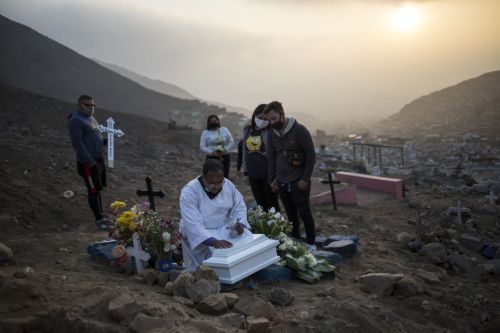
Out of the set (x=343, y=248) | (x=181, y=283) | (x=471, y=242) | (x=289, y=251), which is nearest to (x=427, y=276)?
(x=343, y=248)

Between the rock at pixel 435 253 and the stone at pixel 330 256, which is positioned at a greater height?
the stone at pixel 330 256

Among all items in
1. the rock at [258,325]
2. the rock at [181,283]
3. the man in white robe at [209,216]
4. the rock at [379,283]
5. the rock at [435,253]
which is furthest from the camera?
the rock at [435,253]

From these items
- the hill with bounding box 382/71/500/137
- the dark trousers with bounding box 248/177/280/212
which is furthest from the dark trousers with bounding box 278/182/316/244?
the hill with bounding box 382/71/500/137

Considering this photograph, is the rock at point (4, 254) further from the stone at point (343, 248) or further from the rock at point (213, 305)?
the stone at point (343, 248)

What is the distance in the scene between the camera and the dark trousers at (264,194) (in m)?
6.42

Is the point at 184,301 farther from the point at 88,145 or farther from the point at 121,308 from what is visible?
the point at 88,145

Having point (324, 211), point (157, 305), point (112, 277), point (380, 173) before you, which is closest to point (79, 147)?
point (112, 277)

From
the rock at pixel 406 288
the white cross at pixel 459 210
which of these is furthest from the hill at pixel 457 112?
the rock at pixel 406 288

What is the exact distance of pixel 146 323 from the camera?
10.7ft

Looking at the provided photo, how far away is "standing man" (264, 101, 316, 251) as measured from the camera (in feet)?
18.4

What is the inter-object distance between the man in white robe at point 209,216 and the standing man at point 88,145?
2322 mm

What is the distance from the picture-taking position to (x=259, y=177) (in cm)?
638

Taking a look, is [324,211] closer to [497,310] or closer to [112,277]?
[497,310]

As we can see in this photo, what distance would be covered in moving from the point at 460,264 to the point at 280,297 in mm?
3704
